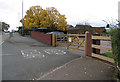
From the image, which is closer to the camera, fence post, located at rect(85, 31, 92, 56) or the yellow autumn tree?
fence post, located at rect(85, 31, 92, 56)

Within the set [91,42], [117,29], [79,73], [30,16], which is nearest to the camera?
[117,29]

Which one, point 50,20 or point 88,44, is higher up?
Answer: point 50,20

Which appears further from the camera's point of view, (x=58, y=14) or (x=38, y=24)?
(x=38, y=24)

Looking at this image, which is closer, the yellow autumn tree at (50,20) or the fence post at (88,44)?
the fence post at (88,44)

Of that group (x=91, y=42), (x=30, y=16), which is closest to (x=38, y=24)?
(x=30, y=16)

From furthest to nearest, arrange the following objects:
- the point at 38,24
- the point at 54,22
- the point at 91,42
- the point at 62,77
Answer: the point at 38,24
the point at 54,22
the point at 91,42
the point at 62,77

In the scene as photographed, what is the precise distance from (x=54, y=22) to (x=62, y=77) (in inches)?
1041

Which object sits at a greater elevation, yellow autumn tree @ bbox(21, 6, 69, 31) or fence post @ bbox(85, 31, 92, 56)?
yellow autumn tree @ bbox(21, 6, 69, 31)

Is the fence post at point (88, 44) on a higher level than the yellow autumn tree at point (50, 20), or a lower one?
lower

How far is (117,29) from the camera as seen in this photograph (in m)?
3.72

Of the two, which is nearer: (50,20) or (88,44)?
(88,44)

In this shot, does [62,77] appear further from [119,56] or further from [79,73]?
[119,56]

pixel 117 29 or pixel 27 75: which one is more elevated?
pixel 117 29

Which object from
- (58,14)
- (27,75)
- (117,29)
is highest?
(58,14)
